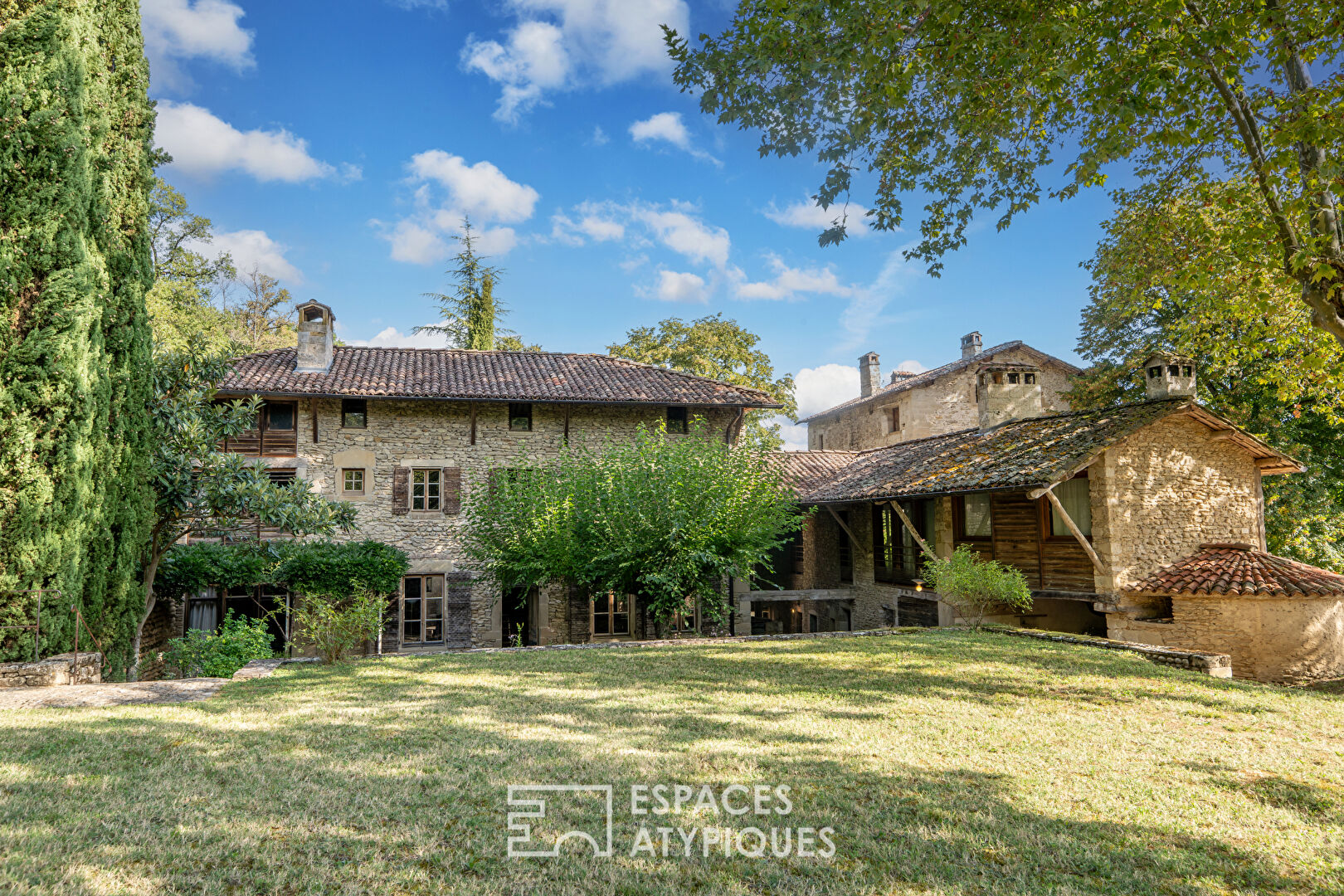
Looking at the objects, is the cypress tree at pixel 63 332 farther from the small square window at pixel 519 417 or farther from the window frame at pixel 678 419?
the window frame at pixel 678 419

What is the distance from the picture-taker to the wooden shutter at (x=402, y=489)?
16.3m

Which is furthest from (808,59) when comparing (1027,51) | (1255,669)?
(1255,669)

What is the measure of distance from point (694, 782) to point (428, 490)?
45.3ft

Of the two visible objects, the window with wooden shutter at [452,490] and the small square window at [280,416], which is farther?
the window with wooden shutter at [452,490]

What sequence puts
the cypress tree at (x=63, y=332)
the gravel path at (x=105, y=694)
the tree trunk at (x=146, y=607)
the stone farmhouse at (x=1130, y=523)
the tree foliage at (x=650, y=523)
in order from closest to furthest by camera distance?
the gravel path at (x=105, y=694), the cypress tree at (x=63, y=332), the tree trunk at (x=146, y=607), the stone farmhouse at (x=1130, y=523), the tree foliage at (x=650, y=523)

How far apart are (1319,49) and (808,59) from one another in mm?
5571

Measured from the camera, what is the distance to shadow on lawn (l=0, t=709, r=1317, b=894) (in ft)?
9.65

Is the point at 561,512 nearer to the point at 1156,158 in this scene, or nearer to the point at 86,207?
the point at 86,207

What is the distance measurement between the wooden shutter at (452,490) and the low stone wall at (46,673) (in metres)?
9.33

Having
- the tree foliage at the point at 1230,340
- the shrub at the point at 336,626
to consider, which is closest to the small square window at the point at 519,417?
the shrub at the point at 336,626

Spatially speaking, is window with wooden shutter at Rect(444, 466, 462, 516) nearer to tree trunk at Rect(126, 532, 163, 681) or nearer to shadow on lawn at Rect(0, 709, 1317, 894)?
tree trunk at Rect(126, 532, 163, 681)

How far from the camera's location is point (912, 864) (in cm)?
314

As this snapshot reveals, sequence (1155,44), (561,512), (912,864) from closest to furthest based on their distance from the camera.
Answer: (912,864)
(1155,44)
(561,512)

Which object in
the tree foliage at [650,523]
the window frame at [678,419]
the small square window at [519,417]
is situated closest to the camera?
the tree foliage at [650,523]
